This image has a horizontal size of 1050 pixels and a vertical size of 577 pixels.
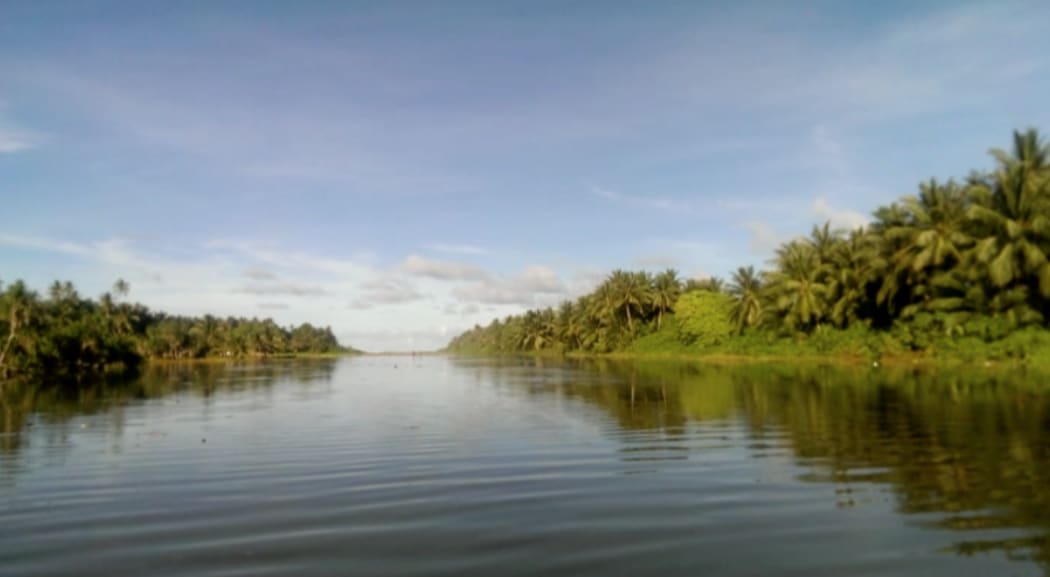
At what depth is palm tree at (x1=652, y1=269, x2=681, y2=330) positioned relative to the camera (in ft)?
292

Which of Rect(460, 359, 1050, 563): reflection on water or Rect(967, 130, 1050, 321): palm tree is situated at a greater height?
Rect(967, 130, 1050, 321): palm tree

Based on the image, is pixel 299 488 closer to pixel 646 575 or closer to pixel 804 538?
pixel 646 575

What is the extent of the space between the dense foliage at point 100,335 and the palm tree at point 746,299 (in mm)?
64222

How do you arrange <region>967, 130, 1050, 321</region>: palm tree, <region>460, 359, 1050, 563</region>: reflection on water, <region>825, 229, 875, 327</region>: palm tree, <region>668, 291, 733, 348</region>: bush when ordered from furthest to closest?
<region>668, 291, 733, 348</region>: bush < <region>825, 229, 875, 327</region>: palm tree < <region>967, 130, 1050, 321</region>: palm tree < <region>460, 359, 1050, 563</region>: reflection on water

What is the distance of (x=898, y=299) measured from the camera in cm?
4972

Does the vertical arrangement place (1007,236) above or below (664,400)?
above

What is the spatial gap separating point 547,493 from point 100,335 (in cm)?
8299

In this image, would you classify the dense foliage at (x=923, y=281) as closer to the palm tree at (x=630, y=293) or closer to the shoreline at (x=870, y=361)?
the shoreline at (x=870, y=361)

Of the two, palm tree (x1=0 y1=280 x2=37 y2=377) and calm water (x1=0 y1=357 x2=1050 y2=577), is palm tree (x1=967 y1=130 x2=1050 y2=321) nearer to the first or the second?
calm water (x1=0 y1=357 x2=1050 y2=577)

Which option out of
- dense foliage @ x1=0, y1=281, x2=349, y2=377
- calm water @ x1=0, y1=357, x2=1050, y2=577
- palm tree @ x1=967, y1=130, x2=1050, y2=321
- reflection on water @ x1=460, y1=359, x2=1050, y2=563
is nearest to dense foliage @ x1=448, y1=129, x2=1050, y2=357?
palm tree @ x1=967, y1=130, x2=1050, y2=321

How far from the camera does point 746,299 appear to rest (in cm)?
6619

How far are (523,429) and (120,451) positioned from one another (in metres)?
9.35

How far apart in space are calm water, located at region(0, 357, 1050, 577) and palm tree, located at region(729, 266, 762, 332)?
146ft

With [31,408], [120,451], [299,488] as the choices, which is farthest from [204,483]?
[31,408]
